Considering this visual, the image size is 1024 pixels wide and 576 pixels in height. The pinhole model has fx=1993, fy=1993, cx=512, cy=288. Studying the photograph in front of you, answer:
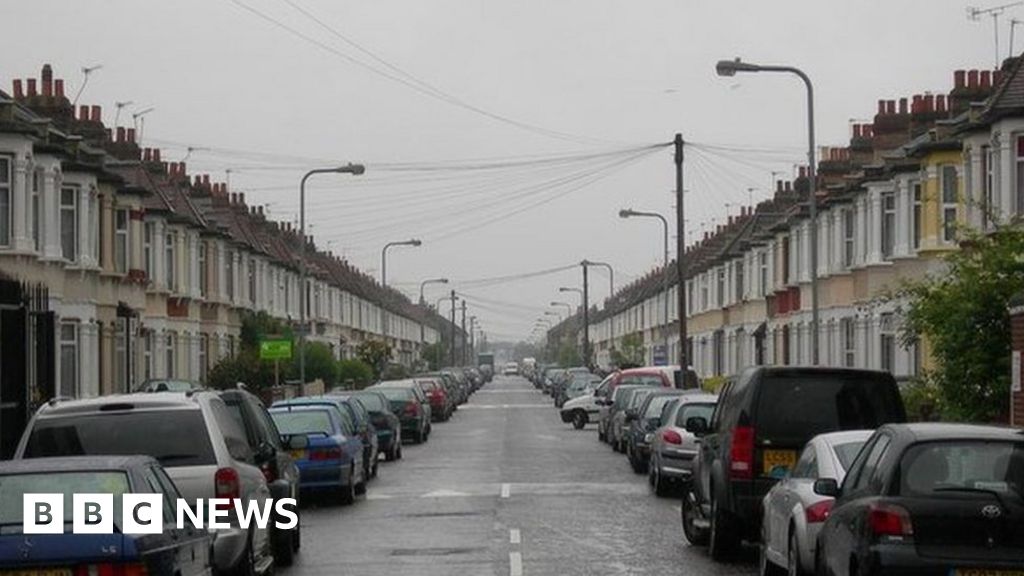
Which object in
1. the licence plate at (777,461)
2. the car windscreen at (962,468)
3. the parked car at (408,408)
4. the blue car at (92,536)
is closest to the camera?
the blue car at (92,536)

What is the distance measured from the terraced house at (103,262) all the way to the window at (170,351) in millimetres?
44

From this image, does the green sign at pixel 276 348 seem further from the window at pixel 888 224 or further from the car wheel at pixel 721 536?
the car wheel at pixel 721 536

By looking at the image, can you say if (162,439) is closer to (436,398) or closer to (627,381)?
(627,381)

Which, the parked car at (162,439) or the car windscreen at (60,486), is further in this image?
the parked car at (162,439)

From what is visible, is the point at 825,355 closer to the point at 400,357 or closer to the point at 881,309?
the point at 881,309

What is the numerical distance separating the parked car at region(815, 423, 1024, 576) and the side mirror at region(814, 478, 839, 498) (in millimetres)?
805

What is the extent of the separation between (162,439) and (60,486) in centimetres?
349

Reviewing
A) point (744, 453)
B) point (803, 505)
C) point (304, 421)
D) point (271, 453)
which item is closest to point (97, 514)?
point (803, 505)

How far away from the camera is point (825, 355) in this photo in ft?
193

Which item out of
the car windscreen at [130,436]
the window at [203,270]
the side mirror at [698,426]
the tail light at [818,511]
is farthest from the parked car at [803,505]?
the window at [203,270]

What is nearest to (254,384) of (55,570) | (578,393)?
(578,393)

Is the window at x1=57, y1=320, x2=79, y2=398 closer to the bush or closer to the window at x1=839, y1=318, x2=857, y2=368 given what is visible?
the window at x1=839, y1=318, x2=857, y2=368

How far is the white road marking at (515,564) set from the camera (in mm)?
19266

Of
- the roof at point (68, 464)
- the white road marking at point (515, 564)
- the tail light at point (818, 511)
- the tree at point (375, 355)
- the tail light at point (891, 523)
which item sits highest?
the tree at point (375, 355)
